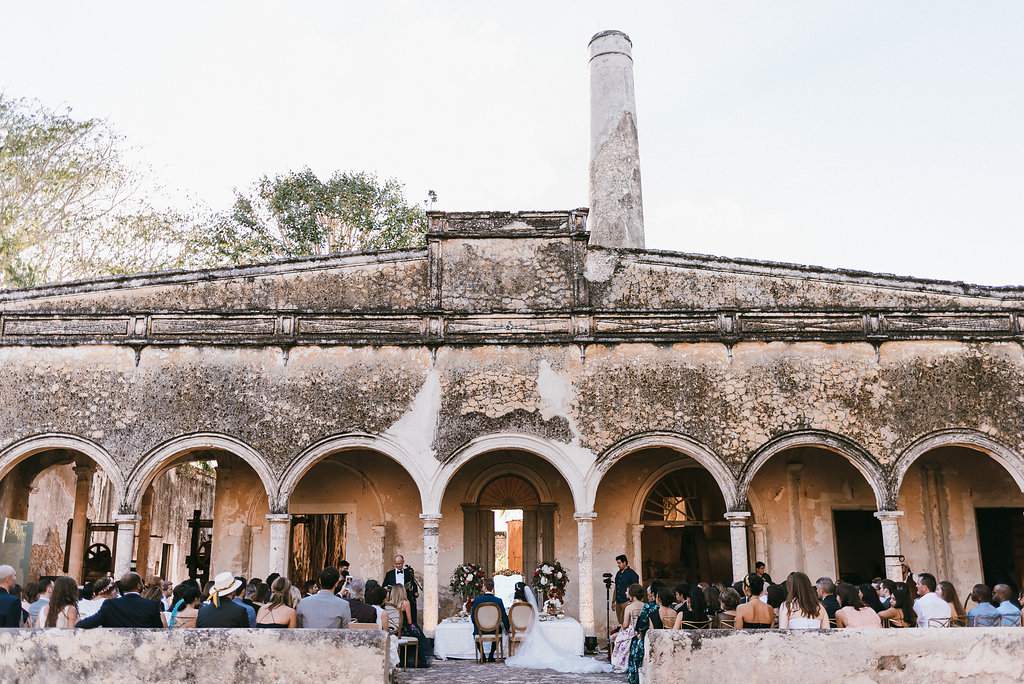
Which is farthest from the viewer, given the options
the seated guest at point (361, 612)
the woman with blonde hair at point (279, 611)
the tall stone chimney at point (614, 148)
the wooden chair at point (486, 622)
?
the tall stone chimney at point (614, 148)

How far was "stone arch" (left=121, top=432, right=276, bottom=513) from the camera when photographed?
1330 centimetres

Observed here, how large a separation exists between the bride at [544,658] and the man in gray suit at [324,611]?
359cm

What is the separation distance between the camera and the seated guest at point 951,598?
8906 millimetres

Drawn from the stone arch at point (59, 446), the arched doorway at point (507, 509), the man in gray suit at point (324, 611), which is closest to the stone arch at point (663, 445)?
the arched doorway at point (507, 509)

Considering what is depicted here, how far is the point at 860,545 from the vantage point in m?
16.8

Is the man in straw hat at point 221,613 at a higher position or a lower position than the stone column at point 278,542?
lower

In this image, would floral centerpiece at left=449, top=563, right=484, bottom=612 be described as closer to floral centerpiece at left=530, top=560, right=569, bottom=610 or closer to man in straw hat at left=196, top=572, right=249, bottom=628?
floral centerpiece at left=530, top=560, right=569, bottom=610

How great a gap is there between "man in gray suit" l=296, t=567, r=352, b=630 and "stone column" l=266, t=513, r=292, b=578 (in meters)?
5.81

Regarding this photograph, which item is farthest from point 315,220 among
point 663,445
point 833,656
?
point 833,656

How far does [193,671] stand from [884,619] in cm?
646

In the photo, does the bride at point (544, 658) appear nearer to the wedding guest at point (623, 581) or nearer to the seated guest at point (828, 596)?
the wedding guest at point (623, 581)

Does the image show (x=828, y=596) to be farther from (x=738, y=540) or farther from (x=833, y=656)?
(x=738, y=540)

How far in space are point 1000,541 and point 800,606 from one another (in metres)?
9.33

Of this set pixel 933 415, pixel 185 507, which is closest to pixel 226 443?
pixel 933 415
